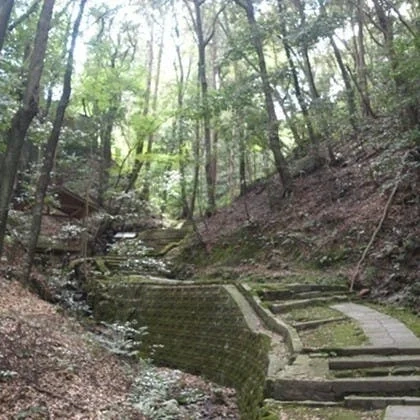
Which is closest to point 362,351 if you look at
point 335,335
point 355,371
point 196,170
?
point 355,371

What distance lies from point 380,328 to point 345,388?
8.40 ft

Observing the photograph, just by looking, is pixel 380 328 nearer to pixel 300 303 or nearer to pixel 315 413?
pixel 300 303

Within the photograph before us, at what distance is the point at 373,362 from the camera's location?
626cm

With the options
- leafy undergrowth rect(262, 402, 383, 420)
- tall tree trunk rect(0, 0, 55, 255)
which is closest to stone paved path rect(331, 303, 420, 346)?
leafy undergrowth rect(262, 402, 383, 420)

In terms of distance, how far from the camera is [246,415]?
6832mm

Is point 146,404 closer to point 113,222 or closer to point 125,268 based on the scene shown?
point 125,268

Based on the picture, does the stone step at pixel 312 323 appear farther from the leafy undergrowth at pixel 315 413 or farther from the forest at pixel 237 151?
the leafy undergrowth at pixel 315 413

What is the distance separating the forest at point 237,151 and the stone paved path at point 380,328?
1051mm

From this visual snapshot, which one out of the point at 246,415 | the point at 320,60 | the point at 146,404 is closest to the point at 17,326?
the point at 146,404

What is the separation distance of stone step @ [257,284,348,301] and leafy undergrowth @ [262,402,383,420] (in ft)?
17.1

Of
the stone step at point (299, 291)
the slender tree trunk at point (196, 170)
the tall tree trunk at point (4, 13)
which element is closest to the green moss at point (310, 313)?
the stone step at point (299, 291)

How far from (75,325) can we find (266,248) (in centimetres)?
672

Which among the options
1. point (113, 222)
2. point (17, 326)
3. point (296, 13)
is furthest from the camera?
point (113, 222)

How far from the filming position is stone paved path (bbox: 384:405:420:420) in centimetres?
473
